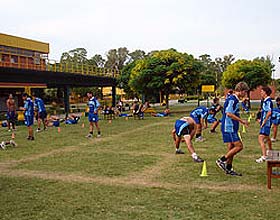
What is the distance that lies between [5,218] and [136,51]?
94.1 metres

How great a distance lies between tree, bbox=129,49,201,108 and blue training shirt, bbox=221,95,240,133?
20.9 m

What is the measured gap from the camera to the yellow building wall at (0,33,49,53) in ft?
126

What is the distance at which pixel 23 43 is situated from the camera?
140ft

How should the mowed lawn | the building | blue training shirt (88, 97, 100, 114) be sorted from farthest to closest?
the building → blue training shirt (88, 97, 100, 114) → the mowed lawn

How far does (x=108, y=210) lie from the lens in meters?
5.48

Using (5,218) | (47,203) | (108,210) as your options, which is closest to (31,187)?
(47,203)

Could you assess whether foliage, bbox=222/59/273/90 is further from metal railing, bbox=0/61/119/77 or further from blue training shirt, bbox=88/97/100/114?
blue training shirt, bbox=88/97/100/114

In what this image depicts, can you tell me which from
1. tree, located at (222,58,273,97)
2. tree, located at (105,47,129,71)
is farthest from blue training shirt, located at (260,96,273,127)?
tree, located at (105,47,129,71)

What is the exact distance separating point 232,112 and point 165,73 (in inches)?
852

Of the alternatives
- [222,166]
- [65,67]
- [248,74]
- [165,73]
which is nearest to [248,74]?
[248,74]

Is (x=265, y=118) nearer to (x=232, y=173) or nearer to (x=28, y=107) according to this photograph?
(x=232, y=173)

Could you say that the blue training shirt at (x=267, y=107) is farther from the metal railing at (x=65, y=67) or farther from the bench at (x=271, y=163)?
the metal railing at (x=65, y=67)

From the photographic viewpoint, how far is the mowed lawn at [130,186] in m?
5.39

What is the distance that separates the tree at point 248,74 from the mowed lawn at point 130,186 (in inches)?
840
